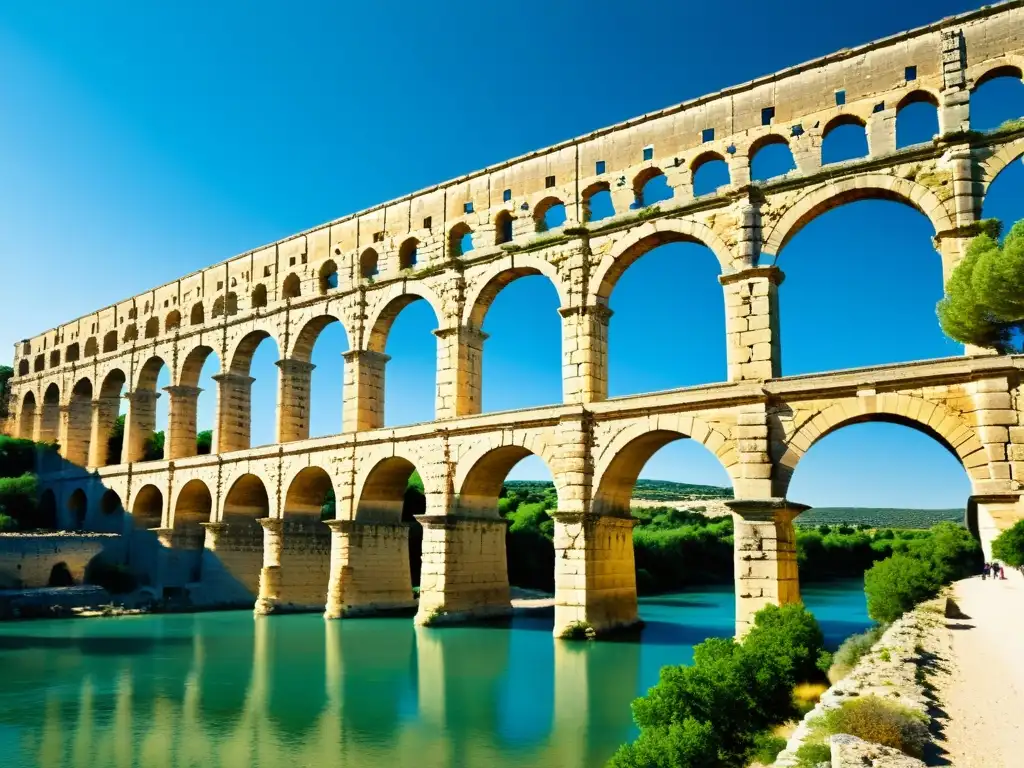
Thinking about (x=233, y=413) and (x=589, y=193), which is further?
(x=233, y=413)

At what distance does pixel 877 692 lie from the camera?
8477 millimetres

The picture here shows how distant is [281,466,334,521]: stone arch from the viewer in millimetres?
27531

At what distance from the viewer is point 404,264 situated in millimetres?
26547

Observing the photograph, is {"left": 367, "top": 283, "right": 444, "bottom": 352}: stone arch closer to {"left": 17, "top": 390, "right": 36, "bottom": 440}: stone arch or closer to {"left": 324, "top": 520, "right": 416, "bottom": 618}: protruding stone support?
{"left": 324, "top": 520, "right": 416, "bottom": 618}: protruding stone support

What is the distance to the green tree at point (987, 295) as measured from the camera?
42.7 ft

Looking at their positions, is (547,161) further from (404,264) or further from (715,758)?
(715,758)

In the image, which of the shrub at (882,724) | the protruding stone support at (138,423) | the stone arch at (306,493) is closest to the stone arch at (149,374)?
the protruding stone support at (138,423)

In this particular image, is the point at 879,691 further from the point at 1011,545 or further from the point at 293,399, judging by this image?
the point at 293,399

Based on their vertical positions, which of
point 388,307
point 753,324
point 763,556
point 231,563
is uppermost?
point 388,307

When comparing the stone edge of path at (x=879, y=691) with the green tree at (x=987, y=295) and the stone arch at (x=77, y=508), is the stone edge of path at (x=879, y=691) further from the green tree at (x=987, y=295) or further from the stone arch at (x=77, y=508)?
the stone arch at (x=77, y=508)

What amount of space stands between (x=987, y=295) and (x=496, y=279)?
13180 mm

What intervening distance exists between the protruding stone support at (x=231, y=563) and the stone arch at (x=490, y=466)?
1151 centimetres

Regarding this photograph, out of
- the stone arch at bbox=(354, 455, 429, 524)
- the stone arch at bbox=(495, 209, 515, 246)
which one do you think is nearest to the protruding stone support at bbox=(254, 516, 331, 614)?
the stone arch at bbox=(354, 455, 429, 524)

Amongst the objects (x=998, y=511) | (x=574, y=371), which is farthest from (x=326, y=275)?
(x=998, y=511)
